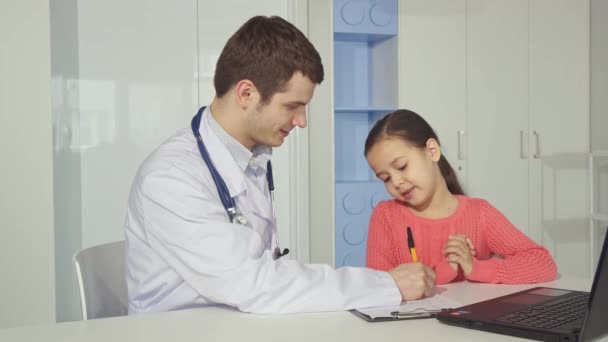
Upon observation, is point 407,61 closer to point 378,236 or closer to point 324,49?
point 324,49

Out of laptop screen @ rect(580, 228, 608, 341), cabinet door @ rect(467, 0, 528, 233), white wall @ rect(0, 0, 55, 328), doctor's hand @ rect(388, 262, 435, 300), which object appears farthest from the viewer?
cabinet door @ rect(467, 0, 528, 233)

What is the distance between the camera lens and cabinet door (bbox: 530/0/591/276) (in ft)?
13.0

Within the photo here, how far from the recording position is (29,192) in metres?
2.91

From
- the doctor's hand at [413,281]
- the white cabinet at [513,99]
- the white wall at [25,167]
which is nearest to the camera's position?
the doctor's hand at [413,281]

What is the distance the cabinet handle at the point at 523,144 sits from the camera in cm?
394

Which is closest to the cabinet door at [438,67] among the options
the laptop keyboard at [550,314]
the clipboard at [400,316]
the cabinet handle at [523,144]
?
the cabinet handle at [523,144]

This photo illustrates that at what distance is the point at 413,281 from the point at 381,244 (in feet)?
1.73

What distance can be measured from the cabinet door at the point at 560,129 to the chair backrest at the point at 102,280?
2.95 m

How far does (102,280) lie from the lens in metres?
1.52

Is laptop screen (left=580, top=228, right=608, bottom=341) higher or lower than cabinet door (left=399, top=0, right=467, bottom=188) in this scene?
lower

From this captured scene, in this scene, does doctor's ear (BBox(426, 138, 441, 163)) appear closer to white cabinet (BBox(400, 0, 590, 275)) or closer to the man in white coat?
the man in white coat

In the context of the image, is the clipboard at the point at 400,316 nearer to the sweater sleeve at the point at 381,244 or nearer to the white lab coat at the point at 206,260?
the white lab coat at the point at 206,260

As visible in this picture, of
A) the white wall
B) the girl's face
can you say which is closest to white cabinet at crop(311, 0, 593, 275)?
the white wall

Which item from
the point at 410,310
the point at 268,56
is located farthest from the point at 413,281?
the point at 268,56
